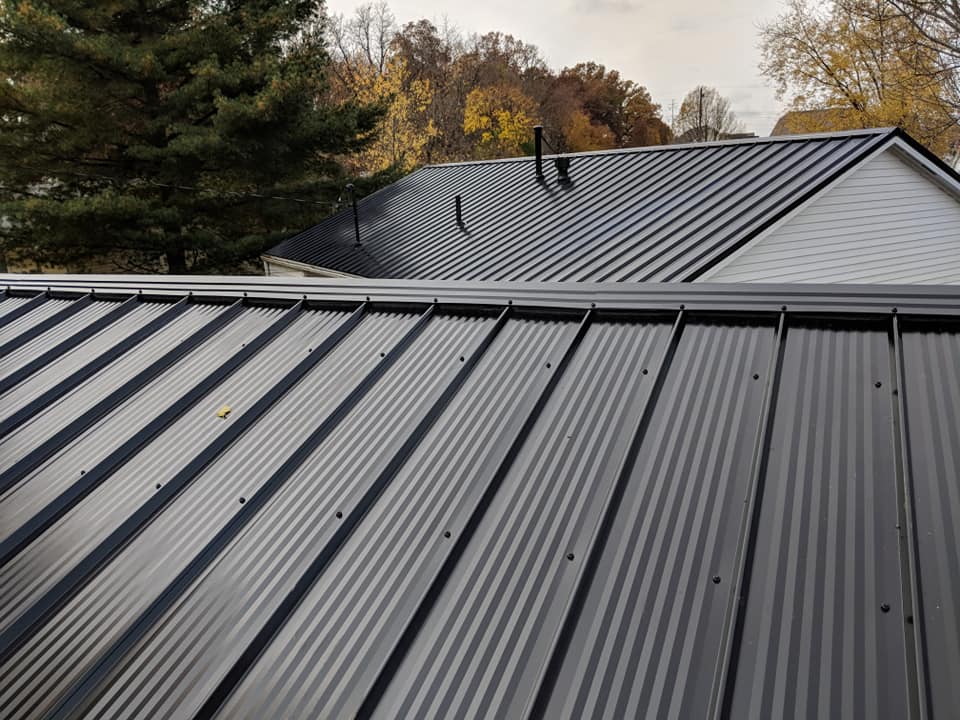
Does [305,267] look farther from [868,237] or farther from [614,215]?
[868,237]

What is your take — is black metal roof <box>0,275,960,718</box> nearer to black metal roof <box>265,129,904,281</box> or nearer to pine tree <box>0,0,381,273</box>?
black metal roof <box>265,129,904,281</box>

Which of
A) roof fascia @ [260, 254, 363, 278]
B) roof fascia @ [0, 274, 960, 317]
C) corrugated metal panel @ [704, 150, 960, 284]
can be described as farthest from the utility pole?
roof fascia @ [0, 274, 960, 317]

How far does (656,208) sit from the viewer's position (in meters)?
9.81

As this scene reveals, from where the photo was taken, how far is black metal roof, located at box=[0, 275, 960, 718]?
1848mm

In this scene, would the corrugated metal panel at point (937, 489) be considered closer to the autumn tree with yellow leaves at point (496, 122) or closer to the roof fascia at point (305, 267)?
the roof fascia at point (305, 267)

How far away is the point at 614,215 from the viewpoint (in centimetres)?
1025

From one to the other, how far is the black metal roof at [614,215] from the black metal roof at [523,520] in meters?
4.92

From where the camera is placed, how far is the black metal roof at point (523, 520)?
1.85m

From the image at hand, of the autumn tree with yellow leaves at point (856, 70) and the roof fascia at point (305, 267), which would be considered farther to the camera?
the autumn tree with yellow leaves at point (856, 70)

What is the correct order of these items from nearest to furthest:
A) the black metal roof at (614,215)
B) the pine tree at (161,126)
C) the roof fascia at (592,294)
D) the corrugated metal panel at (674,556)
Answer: the corrugated metal panel at (674,556) < the roof fascia at (592,294) < the black metal roof at (614,215) < the pine tree at (161,126)

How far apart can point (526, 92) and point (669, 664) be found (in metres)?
54.5

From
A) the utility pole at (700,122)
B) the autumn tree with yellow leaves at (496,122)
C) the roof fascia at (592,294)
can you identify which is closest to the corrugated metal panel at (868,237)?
the roof fascia at (592,294)

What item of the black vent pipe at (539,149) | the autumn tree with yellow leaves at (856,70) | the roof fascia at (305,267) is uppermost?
the autumn tree with yellow leaves at (856,70)

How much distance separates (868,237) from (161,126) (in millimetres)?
18755
